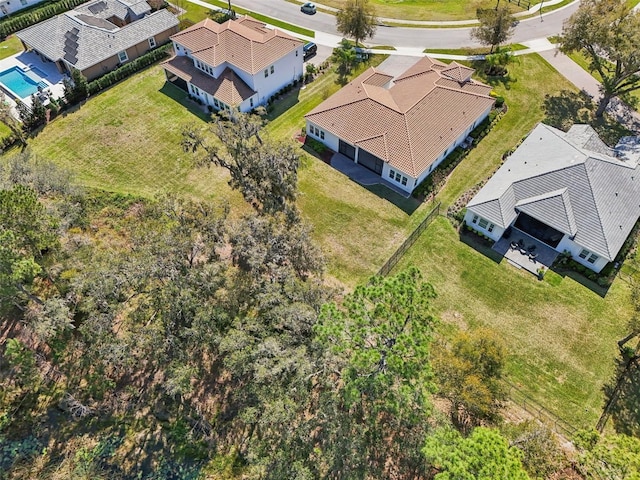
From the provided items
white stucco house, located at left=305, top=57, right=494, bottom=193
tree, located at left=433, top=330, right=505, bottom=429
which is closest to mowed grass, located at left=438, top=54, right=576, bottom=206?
white stucco house, located at left=305, top=57, right=494, bottom=193

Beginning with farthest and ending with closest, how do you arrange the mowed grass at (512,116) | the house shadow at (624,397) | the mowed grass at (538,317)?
1. the mowed grass at (512,116)
2. the mowed grass at (538,317)
3. the house shadow at (624,397)

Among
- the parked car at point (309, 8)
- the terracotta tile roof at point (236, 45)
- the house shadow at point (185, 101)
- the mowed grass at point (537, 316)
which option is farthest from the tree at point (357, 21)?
the mowed grass at point (537, 316)

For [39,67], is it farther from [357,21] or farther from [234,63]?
[357,21]

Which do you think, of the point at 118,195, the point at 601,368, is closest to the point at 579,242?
the point at 601,368

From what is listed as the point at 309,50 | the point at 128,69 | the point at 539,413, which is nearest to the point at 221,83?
the point at 128,69

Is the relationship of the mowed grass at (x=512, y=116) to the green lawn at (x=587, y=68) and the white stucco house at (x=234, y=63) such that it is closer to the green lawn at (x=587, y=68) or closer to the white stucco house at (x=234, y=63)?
the green lawn at (x=587, y=68)

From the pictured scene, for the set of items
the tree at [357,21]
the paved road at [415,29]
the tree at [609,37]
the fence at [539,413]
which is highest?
the tree at [609,37]

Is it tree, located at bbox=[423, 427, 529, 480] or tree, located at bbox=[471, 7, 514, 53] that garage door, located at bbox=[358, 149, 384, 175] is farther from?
tree, located at bbox=[423, 427, 529, 480]
